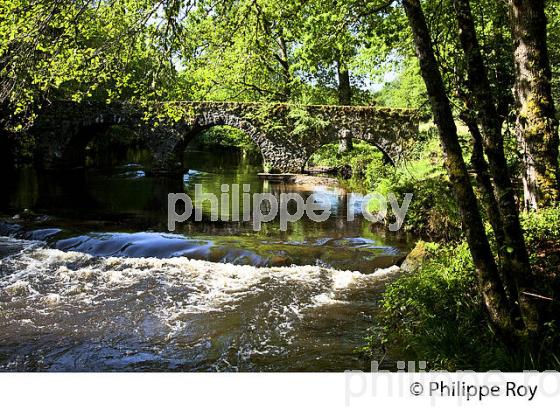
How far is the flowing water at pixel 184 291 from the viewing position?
5004mm

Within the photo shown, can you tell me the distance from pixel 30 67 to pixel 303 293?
14.6 feet

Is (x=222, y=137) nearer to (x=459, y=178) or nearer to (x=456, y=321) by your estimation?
(x=456, y=321)

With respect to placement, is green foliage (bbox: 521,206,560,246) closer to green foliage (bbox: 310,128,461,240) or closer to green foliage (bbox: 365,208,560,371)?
green foliage (bbox: 365,208,560,371)

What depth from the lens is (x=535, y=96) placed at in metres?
4.51

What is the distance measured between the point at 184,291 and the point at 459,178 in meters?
4.71

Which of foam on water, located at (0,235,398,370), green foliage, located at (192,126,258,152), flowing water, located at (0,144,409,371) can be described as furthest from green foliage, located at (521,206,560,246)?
green foliage, located at (192,126,258,152)

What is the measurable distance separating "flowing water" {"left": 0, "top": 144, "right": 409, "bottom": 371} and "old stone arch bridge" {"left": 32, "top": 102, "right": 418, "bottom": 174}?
27.5 feet

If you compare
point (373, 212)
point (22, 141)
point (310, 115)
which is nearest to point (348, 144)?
point (310, 115)

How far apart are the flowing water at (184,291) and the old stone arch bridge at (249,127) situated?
Result: 330 inches

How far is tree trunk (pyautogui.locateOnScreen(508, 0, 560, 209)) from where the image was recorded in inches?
175

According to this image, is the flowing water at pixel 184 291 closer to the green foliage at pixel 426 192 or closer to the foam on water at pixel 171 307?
the foam on water at pixel 171 307

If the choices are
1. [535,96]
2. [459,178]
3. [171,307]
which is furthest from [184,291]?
[535,96]

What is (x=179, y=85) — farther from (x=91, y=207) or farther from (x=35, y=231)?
(x=91, y=207)

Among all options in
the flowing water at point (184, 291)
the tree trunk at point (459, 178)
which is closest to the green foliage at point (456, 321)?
the tree trunk at point (459, 178)
